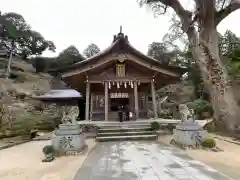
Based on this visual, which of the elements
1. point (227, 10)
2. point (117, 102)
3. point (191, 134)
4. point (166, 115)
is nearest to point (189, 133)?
point (191, 134)

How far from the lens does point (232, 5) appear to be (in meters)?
11.8

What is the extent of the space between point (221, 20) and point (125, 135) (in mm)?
9328

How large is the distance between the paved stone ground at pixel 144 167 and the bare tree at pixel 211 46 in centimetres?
528

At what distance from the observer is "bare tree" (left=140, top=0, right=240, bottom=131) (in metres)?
10.7

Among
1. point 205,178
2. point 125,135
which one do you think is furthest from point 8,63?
point 205,178

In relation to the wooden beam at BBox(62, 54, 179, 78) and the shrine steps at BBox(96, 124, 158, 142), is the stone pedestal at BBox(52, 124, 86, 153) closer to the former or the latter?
the shrine steps at BBox(96, 124, 158, 142)

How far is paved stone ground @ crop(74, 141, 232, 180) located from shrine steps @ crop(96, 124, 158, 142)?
2559mm

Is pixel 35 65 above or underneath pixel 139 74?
above

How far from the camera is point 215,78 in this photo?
36.6 ft

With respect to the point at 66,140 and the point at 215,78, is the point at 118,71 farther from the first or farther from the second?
the point at 66,140

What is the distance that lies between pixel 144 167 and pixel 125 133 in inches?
201

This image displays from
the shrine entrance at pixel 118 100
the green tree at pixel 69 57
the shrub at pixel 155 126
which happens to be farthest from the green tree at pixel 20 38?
the shrub at pixel 155 126

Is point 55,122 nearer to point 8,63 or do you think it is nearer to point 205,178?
point 205,178

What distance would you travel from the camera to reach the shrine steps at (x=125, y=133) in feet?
32.3
